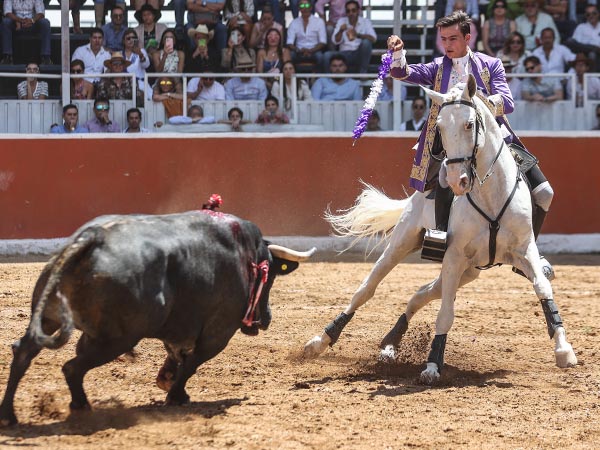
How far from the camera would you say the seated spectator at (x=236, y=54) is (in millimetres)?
13773

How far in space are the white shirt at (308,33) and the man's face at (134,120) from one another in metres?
2.56

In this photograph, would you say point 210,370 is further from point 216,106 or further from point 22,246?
point 216,106

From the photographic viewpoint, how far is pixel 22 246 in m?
12.4

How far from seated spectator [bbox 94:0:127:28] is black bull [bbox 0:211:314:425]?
987cm

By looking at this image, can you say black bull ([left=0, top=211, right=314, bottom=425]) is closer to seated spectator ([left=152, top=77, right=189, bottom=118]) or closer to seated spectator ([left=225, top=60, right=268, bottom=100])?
seated spectator ([left=152, top=77, right=189, bottom=118])

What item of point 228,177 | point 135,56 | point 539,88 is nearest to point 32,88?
point 135,56

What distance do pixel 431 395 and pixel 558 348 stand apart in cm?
84

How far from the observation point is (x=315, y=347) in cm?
671

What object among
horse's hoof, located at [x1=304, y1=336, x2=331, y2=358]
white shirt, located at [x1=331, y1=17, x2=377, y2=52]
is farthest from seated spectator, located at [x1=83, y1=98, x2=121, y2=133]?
horse's hoof, located at [x1=304, y1=336, x2=331, y2=358]

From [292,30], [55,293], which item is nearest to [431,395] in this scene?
[55,293]

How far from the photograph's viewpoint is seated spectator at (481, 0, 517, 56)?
14406 mm

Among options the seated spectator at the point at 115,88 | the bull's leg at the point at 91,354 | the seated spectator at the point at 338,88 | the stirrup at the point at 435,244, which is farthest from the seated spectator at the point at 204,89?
the bull's leg at the point at 91,354

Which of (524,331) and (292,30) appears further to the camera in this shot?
(292,30)

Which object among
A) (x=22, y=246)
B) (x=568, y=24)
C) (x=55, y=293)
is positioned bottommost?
(x=22, y=246)
